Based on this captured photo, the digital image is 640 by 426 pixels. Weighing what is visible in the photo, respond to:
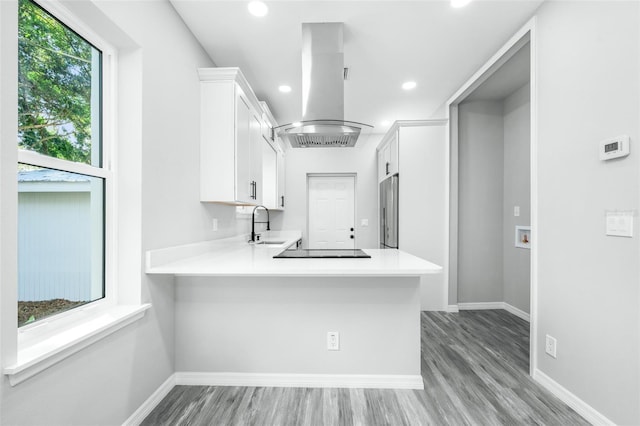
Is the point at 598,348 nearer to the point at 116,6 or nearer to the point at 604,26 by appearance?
the point at 604,26

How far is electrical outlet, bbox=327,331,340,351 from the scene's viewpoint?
1.94 meters

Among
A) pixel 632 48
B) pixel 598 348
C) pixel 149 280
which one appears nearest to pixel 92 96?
pixel 149 280

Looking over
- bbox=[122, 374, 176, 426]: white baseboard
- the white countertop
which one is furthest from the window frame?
bbox=[122, 374, 176, 426]: white baseboard

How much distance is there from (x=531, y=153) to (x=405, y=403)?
78.8 inches

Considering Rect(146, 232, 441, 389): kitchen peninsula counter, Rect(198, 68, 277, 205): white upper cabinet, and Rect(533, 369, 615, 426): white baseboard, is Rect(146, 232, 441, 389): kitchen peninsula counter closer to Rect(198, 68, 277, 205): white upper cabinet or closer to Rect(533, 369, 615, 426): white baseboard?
Rect(198, 68, 277, 205): white upper cabinet

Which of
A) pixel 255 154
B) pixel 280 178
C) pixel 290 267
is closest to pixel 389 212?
pixel 280 178

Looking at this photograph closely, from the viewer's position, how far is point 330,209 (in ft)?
16.9

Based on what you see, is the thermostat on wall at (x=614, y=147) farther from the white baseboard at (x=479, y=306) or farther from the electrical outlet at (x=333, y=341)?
the white baseboard at (x=479, y=306)

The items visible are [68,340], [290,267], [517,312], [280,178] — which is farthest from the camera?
[280,178]

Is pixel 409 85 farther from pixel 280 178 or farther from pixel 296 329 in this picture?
pixel 296 329

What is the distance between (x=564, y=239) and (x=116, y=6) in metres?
2.95

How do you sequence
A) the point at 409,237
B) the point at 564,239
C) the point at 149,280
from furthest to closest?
the point at 409,237, the point at 564,239, the point at 149,280

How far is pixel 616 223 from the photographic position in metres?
1.48

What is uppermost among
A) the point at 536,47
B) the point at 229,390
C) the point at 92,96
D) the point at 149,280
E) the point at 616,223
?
the point at 536,47
